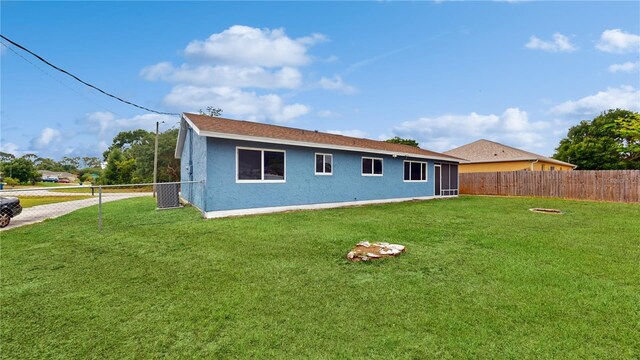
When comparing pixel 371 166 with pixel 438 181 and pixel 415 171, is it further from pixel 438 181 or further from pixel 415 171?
A: pixel 438 181

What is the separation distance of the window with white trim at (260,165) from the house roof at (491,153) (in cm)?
2024

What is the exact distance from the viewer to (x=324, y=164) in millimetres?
12117

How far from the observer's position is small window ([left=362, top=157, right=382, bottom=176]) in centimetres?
1374

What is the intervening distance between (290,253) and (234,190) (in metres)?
5.02

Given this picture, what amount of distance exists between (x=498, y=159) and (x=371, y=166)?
51.2 feet

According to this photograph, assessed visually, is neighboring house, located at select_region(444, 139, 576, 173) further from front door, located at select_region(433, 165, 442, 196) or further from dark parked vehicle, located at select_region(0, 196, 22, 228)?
dark parked vehicle, located at select_region(0, 196, 22, 228)

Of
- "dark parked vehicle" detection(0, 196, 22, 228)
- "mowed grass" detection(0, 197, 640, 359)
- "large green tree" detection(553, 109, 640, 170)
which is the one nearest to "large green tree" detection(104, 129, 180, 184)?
"dark parked vehicle" detection(0, 196, 22, 228)

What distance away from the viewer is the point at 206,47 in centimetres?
1550

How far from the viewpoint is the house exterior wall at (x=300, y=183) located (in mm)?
9219

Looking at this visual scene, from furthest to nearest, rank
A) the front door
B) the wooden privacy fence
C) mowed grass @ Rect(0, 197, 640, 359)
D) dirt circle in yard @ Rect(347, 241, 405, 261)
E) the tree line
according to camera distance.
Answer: the tree line < the front door < the wooden privacy fence < dirt circle in yard @ Rect(347, 241, 405, 261) < mowed grass @ Rect(0, 197, 640, 359)

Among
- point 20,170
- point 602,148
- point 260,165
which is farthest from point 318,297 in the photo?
point 20,170

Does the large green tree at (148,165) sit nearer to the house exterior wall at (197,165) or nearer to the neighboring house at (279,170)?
the neighboring house at (279,170)

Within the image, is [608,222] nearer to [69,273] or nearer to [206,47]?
[69,273]

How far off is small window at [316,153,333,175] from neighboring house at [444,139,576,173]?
17360 mm
